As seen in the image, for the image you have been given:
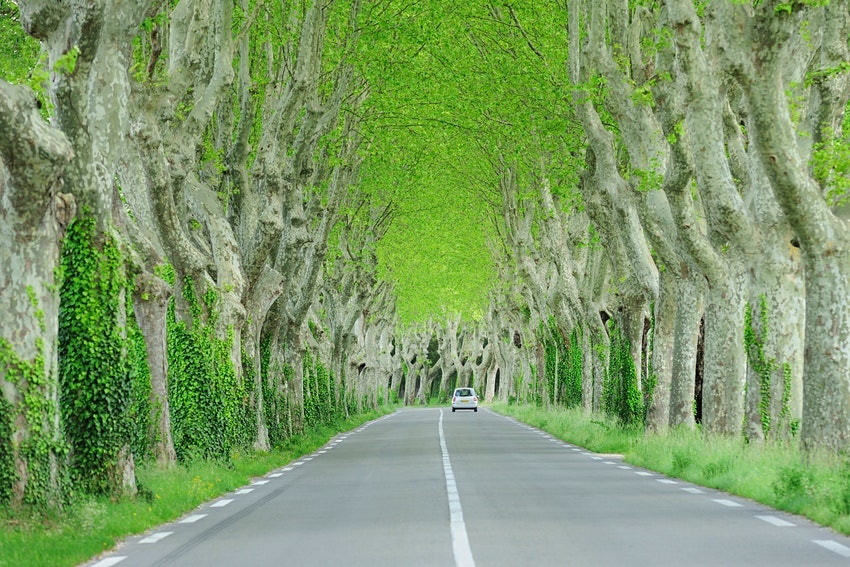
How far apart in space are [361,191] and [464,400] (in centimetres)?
3127

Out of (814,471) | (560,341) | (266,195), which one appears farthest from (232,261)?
(560,341)

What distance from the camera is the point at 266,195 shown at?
77.4 feet

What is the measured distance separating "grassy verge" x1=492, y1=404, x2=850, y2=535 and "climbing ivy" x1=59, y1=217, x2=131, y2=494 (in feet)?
23.2

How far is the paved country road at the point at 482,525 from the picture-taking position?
9.13 m

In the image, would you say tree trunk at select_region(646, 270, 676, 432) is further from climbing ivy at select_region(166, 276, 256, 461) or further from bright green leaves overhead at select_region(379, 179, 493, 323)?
bright green leaves overhead at select_region(379, 179, 493, 323)

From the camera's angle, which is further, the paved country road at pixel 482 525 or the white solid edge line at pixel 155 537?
the white solid edge line at pixel 155 537

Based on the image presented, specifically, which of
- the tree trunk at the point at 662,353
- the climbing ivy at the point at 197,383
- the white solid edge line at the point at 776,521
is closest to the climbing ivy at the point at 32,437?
the white solid edge line at the point at 776,521

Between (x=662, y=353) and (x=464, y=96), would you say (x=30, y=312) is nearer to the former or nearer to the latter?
(x=662, y=353)

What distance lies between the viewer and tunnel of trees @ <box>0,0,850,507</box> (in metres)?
12.4

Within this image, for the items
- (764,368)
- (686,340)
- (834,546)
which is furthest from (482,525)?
(686,340)

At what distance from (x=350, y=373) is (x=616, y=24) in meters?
38.1

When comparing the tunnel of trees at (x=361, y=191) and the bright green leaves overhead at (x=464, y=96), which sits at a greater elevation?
the bright green leaves overhead at (x=464, y=96)

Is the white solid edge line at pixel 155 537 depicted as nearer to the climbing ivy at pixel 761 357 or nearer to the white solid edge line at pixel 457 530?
the white solid edge line at pixel 457 530

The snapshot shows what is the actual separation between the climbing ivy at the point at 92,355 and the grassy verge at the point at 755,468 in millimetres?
7082
